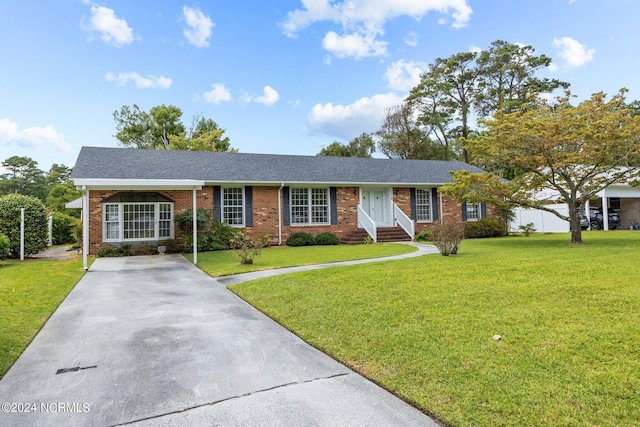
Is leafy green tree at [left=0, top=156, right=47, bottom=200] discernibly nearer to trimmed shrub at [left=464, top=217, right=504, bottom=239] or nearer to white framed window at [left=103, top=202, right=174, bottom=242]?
white framed window at [left=103, top=202, right=174, bottom=242]

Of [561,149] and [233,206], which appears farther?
[233,206]

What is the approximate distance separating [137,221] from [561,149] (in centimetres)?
1675

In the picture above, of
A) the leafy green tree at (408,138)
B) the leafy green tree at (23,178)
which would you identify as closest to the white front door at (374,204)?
the leafy green tree at (408,138)

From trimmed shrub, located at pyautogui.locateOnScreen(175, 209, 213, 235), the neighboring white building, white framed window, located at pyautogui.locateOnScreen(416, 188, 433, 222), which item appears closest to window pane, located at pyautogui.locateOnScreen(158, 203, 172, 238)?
trimmed shrub, located at pyautogui.locateOnScreen(175, 209, 213, 235)

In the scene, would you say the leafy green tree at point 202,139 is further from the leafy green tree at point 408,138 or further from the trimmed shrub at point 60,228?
the leafy green tree at point 408,138

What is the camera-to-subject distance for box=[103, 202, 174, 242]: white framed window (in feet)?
47.5

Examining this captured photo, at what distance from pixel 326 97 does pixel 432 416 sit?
81.4 ft

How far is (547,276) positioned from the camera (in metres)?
6.90

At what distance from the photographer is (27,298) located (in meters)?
6.71

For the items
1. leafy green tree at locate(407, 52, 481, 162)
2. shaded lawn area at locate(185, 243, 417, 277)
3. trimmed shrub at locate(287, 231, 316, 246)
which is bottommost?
shaded lawn area at locate(185, 243, 417, 277)

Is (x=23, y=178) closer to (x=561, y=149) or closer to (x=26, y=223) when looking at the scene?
(x=26, y=223)

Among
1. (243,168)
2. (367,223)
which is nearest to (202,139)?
(243,168)

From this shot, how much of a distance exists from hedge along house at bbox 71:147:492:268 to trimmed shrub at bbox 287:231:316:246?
460 mm

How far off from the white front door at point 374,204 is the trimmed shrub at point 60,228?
1668cm
